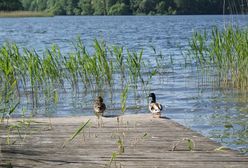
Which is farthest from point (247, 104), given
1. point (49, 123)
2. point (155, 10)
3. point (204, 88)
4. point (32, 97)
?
point (155, 10)

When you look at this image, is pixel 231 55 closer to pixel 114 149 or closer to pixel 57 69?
pixel 57 69

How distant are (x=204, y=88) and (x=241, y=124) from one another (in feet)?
14.0

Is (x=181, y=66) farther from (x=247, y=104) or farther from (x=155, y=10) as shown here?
(x=155, y=10)

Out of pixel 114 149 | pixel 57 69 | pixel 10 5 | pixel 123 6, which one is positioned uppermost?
pixel 114 149

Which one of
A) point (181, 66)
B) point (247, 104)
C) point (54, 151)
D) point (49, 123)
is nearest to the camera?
point (54, 151)

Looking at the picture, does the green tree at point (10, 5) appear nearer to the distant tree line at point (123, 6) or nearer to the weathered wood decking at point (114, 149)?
the distant tree line at point (123, 6)

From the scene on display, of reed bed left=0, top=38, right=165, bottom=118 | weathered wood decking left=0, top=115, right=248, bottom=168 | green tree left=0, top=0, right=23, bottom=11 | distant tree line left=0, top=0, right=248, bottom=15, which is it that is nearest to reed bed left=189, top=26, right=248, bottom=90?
reed bed left=0, top=38, right=165, bottom=118

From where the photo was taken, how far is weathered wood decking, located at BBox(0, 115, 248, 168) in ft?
17.3

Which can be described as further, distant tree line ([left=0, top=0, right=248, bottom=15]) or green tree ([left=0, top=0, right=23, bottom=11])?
distant tree line ([left=0, top=0, right=248, bottom=15])

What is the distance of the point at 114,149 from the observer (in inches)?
229

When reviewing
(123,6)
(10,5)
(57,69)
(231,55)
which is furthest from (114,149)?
(123,6)

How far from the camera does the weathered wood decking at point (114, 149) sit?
5281mm

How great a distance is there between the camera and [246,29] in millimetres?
11914

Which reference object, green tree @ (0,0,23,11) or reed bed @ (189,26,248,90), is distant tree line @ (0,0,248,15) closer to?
green tree @ (0,0,23,11)
